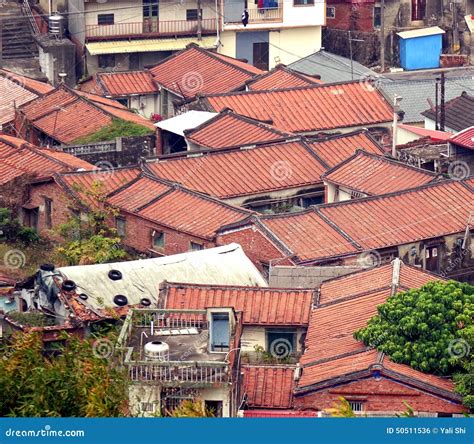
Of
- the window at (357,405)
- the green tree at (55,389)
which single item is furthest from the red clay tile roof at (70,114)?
the green tree at (55,389)

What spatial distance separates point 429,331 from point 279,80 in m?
25.3

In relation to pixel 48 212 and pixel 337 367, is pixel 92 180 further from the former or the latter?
pixel 337 367

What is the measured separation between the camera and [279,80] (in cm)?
5869


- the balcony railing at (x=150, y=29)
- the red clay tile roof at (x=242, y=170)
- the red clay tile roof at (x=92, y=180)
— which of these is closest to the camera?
the red clay tile roof at (x=92, y=180)

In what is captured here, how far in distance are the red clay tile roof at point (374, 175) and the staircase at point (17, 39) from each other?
1964 centimetres

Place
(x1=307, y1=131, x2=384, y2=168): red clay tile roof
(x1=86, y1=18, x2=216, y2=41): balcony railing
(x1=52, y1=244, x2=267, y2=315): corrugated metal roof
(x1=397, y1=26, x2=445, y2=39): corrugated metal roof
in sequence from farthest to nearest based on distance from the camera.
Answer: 1. (x1=397, y1=26, x2=445, y2=39): corrugated metal roof
2. (x1=86, y1=18, x2=216, y2=41): balcony railing
3. (x1=307, y1=131, x2=384, y2=168): red clay tile roof
4. (x1=52, y1=244, x2=267, y2=315): corrugated metal roof

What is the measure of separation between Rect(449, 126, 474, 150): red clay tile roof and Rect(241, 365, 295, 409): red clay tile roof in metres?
17.2

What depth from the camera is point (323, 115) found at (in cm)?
5528

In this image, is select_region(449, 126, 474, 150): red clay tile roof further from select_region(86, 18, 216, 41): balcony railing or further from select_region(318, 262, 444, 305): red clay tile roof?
select_region(86, 18, 216, 41): balcony railing

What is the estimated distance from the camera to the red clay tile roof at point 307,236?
4288 centimetres

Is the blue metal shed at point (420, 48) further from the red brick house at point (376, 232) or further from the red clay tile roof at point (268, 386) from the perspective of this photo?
the red clay tile roof at point (268, 386)

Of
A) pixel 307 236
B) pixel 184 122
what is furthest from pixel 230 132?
pixel 307 236

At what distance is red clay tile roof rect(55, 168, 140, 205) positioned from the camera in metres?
47.1

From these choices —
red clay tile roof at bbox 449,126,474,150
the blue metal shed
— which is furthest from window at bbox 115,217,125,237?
the blue metal shed
